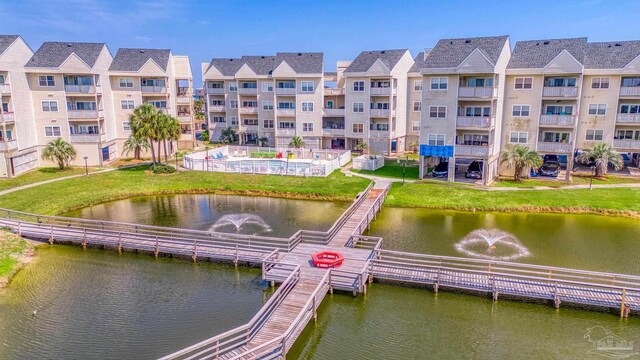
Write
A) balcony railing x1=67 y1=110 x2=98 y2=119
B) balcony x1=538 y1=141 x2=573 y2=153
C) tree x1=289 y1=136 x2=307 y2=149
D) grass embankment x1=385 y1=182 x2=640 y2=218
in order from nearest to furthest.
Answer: grass embankment x1=385 y1=182 x2=640 y2=218 < balcony x1=538 y1=141 x2=573 y2=153 < balcony railing x1=67 y1=110 x2=98 y2=119 < tree x1=289 y1=136 x2=307 y2=149

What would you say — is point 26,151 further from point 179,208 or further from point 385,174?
point 385,174

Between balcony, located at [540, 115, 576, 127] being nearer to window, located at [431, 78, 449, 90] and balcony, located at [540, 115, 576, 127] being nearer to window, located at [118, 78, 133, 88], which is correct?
window, located at [431, 78, 449, 90]

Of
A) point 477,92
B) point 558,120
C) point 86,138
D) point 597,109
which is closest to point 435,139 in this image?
point 477,92

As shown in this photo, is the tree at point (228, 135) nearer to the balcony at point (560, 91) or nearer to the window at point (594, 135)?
the balcony at point (560, 91)

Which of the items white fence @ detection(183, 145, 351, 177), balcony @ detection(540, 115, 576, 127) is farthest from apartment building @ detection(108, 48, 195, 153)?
balcony @ detection(540, 115, 576, 127)

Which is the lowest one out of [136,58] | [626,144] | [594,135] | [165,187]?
[165,187]

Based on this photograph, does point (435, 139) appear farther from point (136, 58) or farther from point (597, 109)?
point (136, 58)
